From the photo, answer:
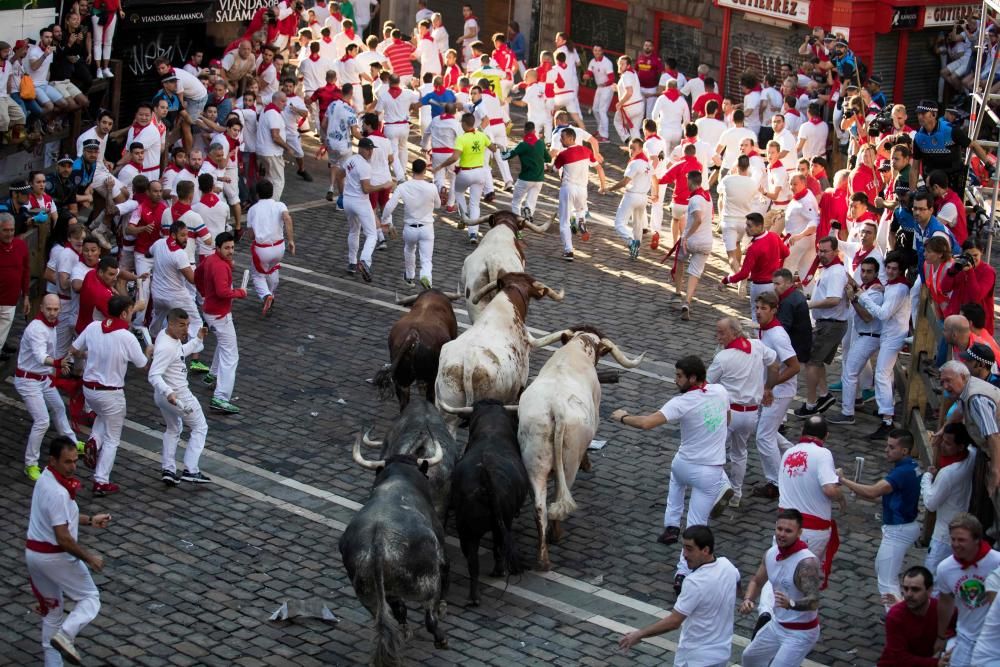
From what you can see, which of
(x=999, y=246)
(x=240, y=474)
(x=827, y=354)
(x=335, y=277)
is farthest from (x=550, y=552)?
(x=999, y=246)

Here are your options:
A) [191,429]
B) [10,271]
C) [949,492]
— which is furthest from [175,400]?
[949,492]

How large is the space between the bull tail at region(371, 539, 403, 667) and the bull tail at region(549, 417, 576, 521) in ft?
8.39

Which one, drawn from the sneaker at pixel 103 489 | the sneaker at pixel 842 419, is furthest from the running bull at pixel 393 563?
the sneaker at pixel 842 419

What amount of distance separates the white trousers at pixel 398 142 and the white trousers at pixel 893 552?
14.8 m

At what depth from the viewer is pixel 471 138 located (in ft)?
73.6

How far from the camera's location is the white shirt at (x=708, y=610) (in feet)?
33.1

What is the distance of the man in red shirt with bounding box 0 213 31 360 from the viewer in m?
15.0

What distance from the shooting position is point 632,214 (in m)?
22.5

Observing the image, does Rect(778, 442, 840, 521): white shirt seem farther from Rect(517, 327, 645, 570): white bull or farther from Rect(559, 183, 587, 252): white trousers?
Rect(559, 183, 587, 252): white trousers

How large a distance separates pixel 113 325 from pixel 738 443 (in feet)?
20.4

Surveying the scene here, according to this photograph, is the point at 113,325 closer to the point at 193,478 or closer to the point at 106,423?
the point at 106,423

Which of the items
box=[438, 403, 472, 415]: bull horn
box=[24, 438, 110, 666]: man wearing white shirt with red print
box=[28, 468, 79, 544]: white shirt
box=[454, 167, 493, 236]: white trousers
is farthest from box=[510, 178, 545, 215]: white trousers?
box=[28, 468, 79, 544]: white shirt

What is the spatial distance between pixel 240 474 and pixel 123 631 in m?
3.18

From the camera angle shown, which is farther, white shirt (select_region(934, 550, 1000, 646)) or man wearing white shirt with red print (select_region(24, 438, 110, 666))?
man wearing white shirt with red print (select_region(24, 438, 110, 666))
